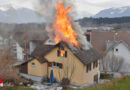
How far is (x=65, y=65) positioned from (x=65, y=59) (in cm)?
98

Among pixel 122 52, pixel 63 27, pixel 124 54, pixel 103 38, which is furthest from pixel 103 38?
pixel 63 27

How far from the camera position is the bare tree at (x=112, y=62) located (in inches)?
1236

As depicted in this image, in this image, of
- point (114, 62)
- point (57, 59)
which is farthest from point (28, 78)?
point (114, 62)

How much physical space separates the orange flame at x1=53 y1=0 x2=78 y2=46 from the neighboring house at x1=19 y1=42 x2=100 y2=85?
1006 mm

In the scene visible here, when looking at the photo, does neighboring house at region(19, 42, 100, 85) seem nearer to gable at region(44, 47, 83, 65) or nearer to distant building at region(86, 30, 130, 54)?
gable at region(44, 47, 83, 65)

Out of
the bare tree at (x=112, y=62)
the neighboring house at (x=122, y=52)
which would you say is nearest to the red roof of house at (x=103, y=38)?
the neighboring house at (x=122, y=52)

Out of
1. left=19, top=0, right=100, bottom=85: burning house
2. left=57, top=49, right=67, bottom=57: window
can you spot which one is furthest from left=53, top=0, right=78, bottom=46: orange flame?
left=57, top=49, right=67, bottom=57: window

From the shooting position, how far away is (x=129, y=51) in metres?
33.0

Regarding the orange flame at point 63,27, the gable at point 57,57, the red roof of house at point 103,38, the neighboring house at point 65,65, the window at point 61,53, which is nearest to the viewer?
the orange flame at point 63,27

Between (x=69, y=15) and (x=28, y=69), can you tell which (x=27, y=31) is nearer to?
(x=28, y=69)

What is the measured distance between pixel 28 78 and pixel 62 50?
7.21 meters

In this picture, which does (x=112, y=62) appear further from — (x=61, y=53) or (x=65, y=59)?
(x=61, y=53)

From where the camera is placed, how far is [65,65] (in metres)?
21.7

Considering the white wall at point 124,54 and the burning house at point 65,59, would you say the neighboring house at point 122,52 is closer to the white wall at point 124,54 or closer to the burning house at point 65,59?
the white wall at point 124,54
